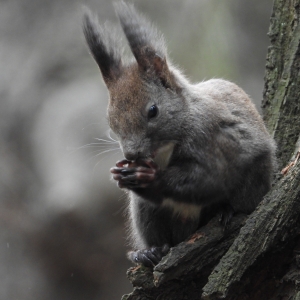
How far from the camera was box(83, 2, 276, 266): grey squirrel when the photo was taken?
2.99 m

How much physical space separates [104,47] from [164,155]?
783 millimetres

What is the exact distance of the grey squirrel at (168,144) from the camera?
2.99m

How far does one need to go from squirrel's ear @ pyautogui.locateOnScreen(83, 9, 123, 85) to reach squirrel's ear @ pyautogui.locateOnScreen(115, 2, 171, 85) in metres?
0.20

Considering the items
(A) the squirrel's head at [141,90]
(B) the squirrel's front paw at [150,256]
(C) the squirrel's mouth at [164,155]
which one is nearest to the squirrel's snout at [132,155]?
(A) the squirrel's head at [141,90]

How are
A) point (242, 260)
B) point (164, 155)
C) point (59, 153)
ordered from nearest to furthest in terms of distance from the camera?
point (242, 260), point (164, 155), point (59, 153)

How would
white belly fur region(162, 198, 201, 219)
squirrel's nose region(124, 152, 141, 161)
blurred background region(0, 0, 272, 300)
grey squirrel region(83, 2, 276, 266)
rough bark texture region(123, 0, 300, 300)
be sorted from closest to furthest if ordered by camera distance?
rough bark texture region(123, 0, 300, 300), squirrel's nose region(124, 152, 141, 161), grey squirrel region(83, 2, 276, 266), white belly fur region(162, 198, 201, 219), blurred background region(0, 0, 272, 300)

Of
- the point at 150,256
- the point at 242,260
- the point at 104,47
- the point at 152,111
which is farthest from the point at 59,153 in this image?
the point at 242,260

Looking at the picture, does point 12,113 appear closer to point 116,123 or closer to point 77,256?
point 77,256

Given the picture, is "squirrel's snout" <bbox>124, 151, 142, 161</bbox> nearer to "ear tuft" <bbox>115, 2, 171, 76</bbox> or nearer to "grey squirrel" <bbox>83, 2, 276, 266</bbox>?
"grey squirrel" <bbox>83, 2, 276, 266</bbox>

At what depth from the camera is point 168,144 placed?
10.1ft

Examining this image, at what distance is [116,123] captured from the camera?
10.0 ft

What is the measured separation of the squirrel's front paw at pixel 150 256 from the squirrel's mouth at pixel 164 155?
55cm

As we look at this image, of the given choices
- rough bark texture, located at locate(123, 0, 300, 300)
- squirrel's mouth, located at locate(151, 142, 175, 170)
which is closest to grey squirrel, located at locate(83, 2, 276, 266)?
squirrel's mouth, located at locate(151, 142, 175, 170)

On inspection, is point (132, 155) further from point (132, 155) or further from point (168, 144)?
point (168, 144)
